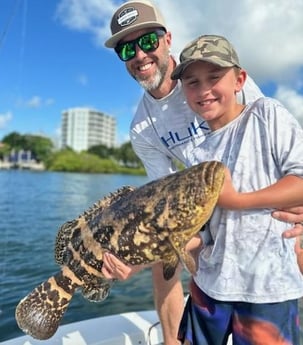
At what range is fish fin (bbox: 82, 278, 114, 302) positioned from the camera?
2.90m

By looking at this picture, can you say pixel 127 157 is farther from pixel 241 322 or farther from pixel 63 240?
pixel 241 322

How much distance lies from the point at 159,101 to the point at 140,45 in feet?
1.85

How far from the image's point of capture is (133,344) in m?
4.32

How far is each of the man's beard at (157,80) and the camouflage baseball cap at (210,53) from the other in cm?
112

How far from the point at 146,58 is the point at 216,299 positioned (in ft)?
7.35

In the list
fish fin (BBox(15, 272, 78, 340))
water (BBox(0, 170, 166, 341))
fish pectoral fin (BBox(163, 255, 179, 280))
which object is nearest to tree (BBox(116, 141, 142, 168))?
water (BBox(0, 170, 166, 341))

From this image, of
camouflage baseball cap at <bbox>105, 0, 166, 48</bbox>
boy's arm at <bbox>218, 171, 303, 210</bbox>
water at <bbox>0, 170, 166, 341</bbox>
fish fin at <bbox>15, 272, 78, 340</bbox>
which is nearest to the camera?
boy's arm at <bbox>218, 171, 303, 210</bbox>

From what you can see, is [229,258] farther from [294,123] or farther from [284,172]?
[294,123]

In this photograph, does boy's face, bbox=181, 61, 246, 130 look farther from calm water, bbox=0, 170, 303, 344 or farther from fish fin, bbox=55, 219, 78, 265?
calm water, bbox=0, 170, 303, 344

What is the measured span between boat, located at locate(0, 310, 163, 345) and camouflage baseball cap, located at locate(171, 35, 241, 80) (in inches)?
115

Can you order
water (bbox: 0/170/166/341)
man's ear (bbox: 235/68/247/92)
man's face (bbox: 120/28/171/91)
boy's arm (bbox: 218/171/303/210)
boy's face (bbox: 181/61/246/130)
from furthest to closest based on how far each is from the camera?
1. water (bbox: 0/170/166/341)
2. man's face (bbox: 120/28/171/91)
3. man's ear (bbox: 235/68/247/92)
4. boy's face (bbox: 181/61/246/130)
5. boy's arm (bbox: 218/171/303/210)

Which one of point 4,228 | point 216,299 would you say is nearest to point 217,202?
point 216,299

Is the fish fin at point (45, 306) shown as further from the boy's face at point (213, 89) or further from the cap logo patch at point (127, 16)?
the cap logo patch at point (127, 16)

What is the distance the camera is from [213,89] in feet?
8.48
